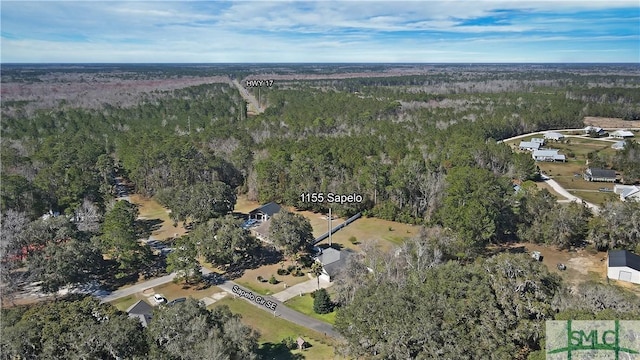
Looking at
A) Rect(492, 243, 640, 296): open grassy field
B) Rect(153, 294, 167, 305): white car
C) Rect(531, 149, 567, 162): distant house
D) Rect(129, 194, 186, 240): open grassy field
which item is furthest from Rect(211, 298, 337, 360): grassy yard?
Rect(531, 149, 567, 162): distant house

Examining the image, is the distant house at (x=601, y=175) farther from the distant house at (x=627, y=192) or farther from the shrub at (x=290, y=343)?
the shrub at (x=290, y=343)

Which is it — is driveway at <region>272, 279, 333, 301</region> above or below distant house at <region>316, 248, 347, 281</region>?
below

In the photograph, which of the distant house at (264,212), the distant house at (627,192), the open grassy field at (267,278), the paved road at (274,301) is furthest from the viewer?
the distant house at (627,192)

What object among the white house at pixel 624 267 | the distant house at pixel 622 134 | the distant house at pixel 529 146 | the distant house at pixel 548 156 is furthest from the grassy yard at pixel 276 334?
the distant house at pixel 622 134

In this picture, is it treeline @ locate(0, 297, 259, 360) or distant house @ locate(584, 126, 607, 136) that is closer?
treeline @ locate(0, 297, 259, 360)

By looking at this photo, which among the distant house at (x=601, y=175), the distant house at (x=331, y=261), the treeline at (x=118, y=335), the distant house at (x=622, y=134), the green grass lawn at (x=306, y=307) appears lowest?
the green grass lawn at (x=306, y=307)

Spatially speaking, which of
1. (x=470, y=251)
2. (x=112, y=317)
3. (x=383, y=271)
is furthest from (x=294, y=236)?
(x=112, y=317)

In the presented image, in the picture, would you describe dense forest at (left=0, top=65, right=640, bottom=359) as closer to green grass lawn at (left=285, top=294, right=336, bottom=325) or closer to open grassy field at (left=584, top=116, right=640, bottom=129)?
green grass lawn at (left=285, top=294, right=336, bottom=325)
